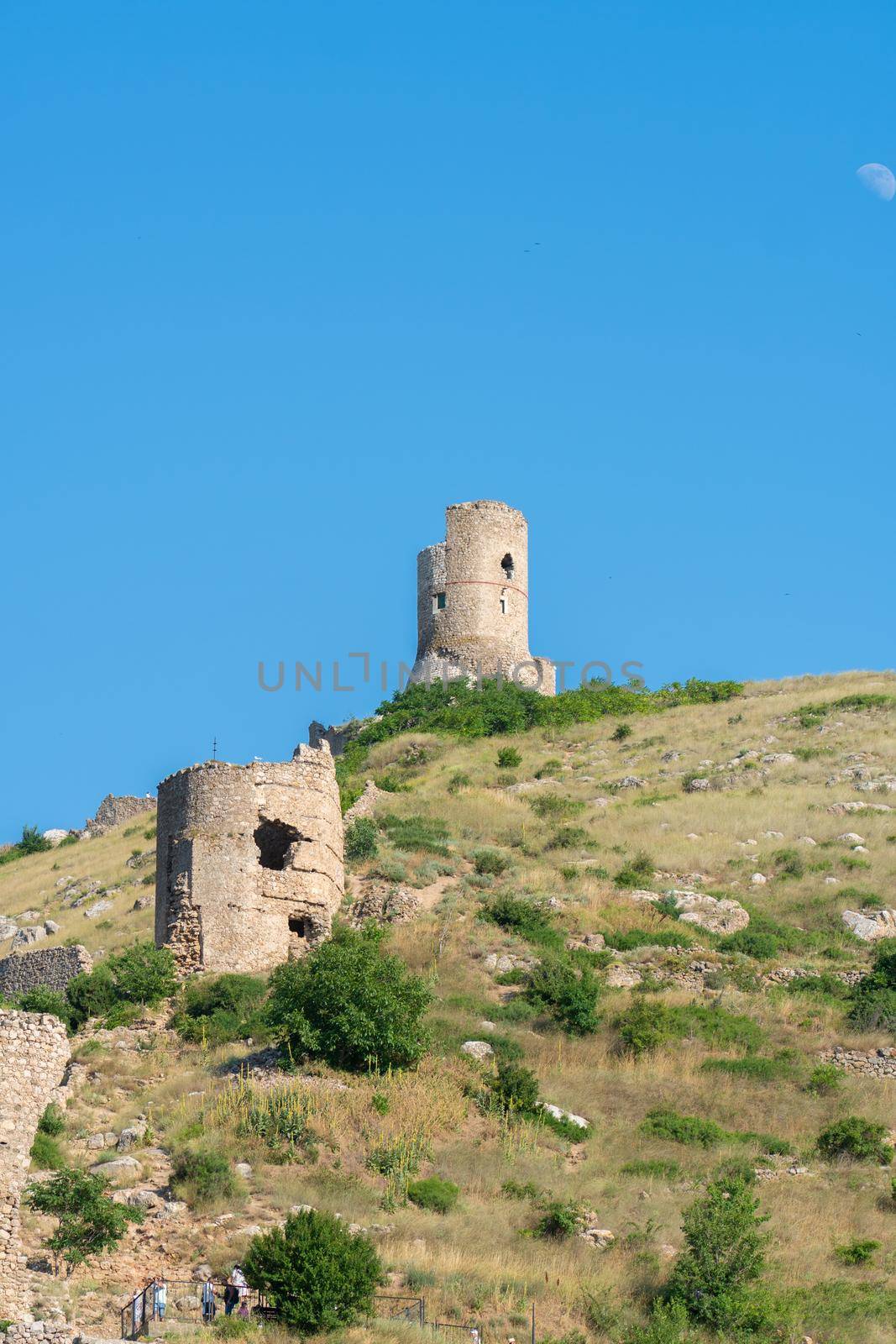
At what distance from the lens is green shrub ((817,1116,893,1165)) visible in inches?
925

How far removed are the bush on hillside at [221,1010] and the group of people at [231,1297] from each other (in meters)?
7.54

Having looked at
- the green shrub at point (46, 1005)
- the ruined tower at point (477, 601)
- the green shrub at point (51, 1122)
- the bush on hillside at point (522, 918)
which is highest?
the ruined tower at point (477, 601)

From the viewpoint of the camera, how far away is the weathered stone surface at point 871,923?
3175 cm

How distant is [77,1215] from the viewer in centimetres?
2002

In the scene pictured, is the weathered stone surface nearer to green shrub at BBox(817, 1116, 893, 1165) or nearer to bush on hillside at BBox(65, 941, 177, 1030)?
green shrub at BBox(817, 1116, 893, 1165)

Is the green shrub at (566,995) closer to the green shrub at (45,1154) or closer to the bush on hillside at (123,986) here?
the bush on hillside at (123,986)

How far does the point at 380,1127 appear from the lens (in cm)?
2345

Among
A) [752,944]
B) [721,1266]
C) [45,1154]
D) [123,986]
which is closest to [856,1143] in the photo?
[721,1266]

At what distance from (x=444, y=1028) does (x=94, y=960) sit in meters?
9.16

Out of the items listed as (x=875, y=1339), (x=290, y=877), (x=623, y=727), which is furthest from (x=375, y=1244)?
(x=623, y=727)

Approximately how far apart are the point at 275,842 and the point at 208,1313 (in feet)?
44.7

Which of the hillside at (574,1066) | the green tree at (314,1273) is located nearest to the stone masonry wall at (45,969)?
the hillside at (574,1066)

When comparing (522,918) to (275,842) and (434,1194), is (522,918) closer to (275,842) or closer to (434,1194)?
(275,842)

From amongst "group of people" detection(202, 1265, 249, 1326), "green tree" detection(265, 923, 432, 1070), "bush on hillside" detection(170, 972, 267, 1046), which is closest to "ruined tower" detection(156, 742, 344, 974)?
"bush on hillside" detection(170, 972, 267, 1046)
